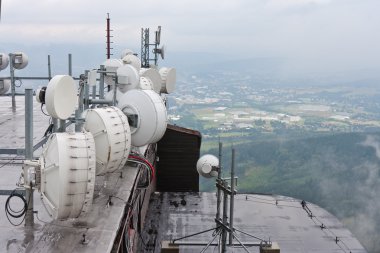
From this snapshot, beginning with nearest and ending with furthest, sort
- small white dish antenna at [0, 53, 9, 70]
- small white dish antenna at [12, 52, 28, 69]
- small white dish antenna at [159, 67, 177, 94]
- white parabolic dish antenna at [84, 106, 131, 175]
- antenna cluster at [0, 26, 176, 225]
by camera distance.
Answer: antenna cluster at [0, 26, 176, 225]
white parabolic dish antenna at [84, 106, 131, 175]
small white dish antenna at [12, 52, 28, 69]
small white dish antenna at [0, 53, 9, 70]
small white dish antenna at [159, 67, 177, 94]

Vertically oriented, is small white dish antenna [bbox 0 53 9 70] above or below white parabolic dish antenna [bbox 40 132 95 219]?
above

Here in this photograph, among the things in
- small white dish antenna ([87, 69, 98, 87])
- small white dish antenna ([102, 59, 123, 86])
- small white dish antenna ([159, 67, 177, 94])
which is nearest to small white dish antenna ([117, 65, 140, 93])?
small white dish antenna ([102, 59, 123, 86])

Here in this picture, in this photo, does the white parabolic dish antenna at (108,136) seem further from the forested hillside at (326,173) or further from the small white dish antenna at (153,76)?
the forested hillside at (326,173)

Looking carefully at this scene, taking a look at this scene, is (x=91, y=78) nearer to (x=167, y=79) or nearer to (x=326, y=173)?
(x=167, y=79)

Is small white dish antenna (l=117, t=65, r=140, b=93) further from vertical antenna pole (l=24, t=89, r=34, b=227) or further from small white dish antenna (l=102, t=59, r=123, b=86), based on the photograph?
vertical antenna pole (l=24, t=89, r=34, b=227)

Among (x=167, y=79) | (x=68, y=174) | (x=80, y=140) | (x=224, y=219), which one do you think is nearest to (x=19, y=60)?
(x=167, y=79)

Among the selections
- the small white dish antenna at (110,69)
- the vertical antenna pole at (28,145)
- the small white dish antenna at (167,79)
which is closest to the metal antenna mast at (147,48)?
the small white dish antenna at (167,79)
